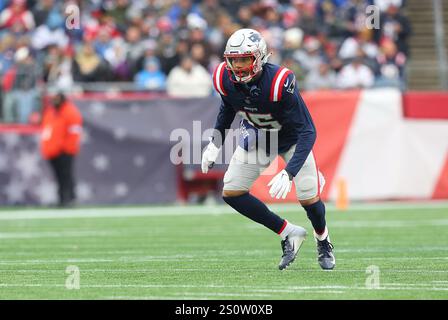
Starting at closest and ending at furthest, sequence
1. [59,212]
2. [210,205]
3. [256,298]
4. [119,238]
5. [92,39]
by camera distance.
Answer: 1. [256,298]
2. [119,238]
3. [59,212]
4. [210,205]
5. [92,39]

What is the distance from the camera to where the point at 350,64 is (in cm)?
1811

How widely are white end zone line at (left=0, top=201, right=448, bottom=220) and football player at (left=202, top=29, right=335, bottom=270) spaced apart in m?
6.74

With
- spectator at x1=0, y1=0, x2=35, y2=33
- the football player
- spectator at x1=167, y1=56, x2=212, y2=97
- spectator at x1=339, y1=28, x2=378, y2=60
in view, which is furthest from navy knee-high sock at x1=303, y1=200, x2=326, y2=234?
spectator at x1=0, y1=0, x2=35, y2=33

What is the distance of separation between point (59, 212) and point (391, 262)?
7.80 meters

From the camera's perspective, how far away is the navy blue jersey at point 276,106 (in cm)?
805

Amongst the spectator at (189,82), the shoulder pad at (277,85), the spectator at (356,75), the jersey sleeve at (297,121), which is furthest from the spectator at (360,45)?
the shoulder pad at (277,85)

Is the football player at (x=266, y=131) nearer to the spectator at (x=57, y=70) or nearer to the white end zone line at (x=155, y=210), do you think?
the white end zone line at (x=155, y=210)

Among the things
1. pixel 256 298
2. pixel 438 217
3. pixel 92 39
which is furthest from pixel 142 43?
pixel 256 298

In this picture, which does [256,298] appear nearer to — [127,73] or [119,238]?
[119,238]

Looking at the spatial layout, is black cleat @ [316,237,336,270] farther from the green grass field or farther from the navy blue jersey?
the navy blue jersey

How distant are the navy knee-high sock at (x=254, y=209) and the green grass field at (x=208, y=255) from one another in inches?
13.1

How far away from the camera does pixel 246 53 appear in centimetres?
793

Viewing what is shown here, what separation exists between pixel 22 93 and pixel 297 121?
9324mm

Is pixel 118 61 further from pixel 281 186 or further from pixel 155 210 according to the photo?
pixel 281 186
